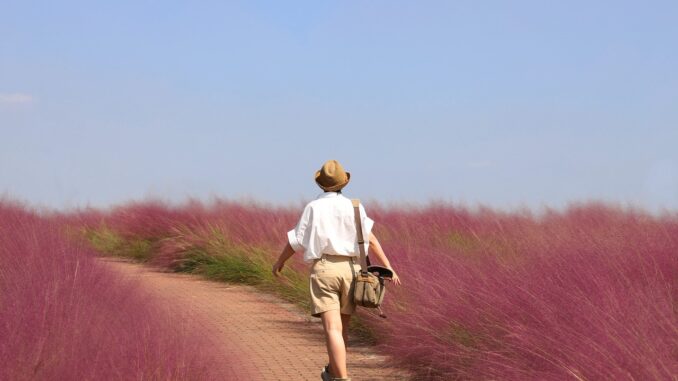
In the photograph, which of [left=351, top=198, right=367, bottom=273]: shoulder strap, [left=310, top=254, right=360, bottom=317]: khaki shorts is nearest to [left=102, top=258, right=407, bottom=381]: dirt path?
[left=310, top=254, right=360, bottom=317]: khaki shorts

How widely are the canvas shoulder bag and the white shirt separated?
0.12 feet

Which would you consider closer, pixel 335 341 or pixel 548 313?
pixel 548 313

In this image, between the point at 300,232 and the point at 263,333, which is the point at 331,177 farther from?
the point at 263,333

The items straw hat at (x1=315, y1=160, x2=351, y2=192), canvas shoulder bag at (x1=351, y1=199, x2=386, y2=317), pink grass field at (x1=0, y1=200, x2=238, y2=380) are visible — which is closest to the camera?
pink grass field at (x1=0, y1=200, x2=238, y2=380)

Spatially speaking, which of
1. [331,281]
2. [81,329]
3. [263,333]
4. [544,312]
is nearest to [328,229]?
[331,281]

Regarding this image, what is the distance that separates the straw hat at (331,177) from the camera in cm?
692

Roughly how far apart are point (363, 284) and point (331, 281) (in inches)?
8.8

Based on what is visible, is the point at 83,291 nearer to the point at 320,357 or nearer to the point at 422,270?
the point at 320,357

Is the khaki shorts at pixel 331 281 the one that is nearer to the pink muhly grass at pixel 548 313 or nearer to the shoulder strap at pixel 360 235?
the shoulder strap at pixel 360 235

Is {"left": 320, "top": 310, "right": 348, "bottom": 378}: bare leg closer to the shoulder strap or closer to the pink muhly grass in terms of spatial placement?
the shoulder strap

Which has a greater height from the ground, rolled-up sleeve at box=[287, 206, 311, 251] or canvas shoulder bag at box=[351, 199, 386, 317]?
rolled-up sleeve at box=[287, 206, 311, 251]

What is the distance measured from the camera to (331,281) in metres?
6.78

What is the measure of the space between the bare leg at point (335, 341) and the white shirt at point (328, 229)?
43 cm

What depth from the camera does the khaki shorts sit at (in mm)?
6781
